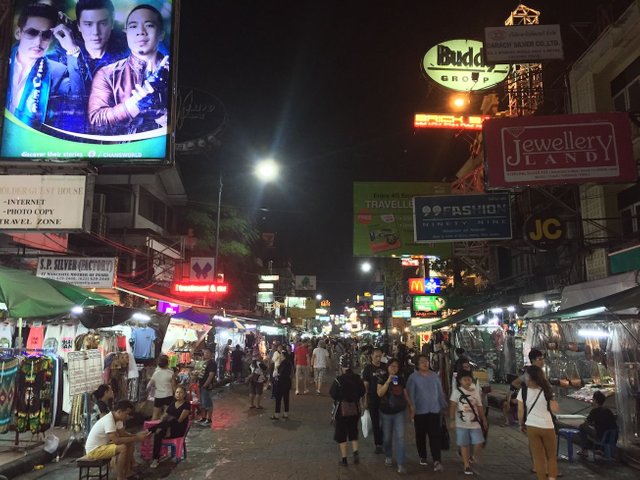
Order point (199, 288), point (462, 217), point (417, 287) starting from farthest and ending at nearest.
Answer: point (417, 287)
point (199, 288)
point (462, 217)

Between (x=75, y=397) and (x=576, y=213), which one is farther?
(x=576, y=213)

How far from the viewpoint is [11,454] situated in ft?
28.0

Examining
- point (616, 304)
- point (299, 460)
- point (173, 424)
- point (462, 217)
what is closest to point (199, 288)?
point (462, 217)

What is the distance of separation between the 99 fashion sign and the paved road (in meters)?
5.34

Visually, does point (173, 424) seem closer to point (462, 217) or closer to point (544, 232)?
point (544, 232)

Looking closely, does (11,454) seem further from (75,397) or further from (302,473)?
(302,473)

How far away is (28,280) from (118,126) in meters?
3.15

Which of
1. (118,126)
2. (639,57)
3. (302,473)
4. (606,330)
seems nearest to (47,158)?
(118,126)

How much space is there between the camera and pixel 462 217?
51.3 ft

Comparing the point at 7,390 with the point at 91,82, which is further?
the point at 91,82

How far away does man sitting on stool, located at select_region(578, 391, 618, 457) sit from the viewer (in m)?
8.91

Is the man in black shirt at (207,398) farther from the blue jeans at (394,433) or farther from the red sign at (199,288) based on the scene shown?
the red sign at (199,288)

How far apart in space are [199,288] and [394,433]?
52.1 ft

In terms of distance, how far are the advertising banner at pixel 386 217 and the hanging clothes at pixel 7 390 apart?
12876mm
